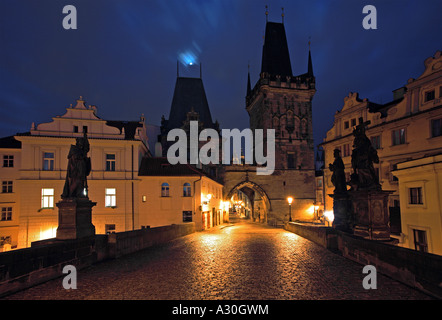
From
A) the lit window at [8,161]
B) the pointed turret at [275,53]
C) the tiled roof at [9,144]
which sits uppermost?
the pointed turret at [275,53]

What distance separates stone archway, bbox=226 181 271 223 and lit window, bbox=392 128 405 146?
21060 mm

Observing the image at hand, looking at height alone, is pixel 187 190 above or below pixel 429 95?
below

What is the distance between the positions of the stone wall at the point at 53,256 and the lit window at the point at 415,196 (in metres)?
14.9

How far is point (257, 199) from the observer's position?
49344 millimetres

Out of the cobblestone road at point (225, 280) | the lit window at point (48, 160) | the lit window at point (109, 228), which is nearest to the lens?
the cobblestone road at point (225, 280)

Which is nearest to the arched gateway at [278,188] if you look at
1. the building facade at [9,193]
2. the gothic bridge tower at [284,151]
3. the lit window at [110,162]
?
the gothic bridge tower at [284,151]

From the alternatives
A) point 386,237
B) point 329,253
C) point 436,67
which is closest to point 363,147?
point 386,237

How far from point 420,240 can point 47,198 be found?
27.0 meters

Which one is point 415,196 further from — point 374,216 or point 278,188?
point 278,188

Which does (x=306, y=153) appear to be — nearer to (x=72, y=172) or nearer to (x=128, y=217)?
(x=128, y=217)

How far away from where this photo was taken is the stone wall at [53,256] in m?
5.75

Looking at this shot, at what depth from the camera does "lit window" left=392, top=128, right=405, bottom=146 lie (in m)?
21.5

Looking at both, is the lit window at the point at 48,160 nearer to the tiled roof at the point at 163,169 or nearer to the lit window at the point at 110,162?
the lit window at the point at 110,162

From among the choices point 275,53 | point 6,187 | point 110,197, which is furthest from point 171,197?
point 275,53
